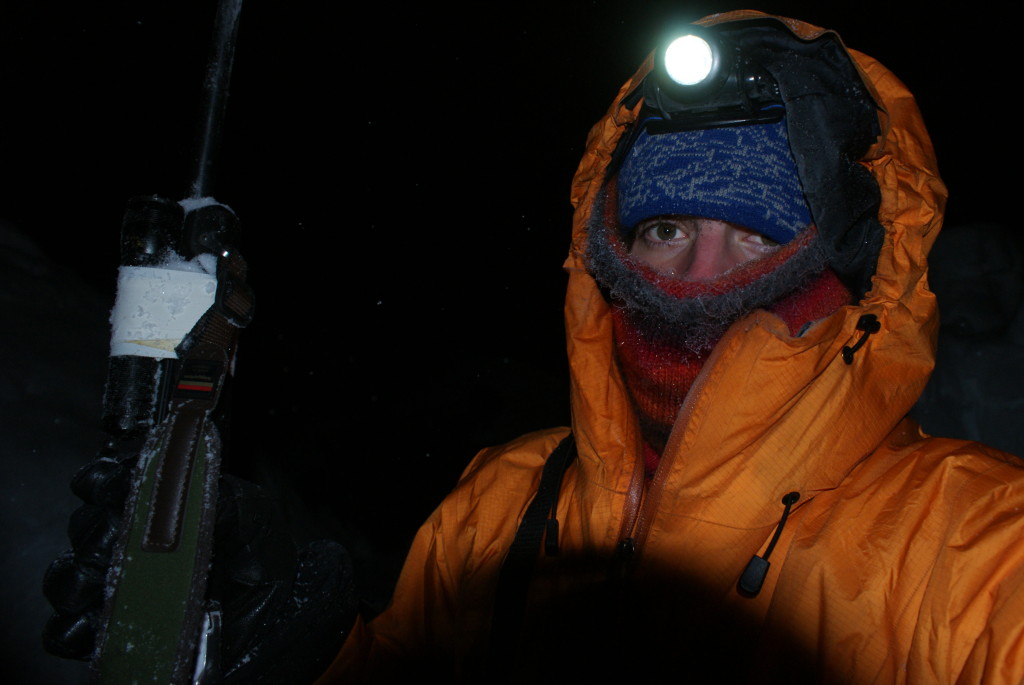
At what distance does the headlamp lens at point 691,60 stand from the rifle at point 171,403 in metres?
1.23

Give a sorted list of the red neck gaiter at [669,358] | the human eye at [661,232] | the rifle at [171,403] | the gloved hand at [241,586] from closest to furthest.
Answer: the rifle at [171,403] → the red neck gaiter at [669,358] → the gloved hand at [241,586] → the human eye at [661,232]

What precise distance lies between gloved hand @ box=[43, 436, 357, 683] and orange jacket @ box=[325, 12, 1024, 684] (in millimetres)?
548

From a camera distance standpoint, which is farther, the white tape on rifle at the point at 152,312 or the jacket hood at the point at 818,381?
the white tape on rifle at the point at 152,312

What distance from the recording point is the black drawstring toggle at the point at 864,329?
1.09 metres

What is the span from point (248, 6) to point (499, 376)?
5.25 metres

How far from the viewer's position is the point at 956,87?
15.4 feet

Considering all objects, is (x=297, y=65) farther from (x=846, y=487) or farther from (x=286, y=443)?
(x=846, y=487)

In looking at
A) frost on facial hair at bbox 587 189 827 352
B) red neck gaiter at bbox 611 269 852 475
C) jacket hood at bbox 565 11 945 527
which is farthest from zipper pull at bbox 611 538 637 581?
frost on facial hair at bbox 587 189 827 352

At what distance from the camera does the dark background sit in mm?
4109

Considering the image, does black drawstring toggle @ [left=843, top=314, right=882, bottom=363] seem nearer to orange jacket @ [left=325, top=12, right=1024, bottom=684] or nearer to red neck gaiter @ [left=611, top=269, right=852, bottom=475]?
orange jacket @ [left=325, top=12, right=1024, bottom=684]

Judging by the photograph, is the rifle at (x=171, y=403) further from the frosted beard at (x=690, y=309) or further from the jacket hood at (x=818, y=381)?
the frosted beard at (x=690, y=309)

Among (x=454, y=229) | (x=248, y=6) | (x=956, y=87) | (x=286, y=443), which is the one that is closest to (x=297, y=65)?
(x=248, y=6)

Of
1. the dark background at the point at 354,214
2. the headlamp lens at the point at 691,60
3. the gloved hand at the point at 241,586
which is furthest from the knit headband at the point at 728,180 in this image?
the dark background at the point at 354,214

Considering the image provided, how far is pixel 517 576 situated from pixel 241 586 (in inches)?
Answer: 34.1
